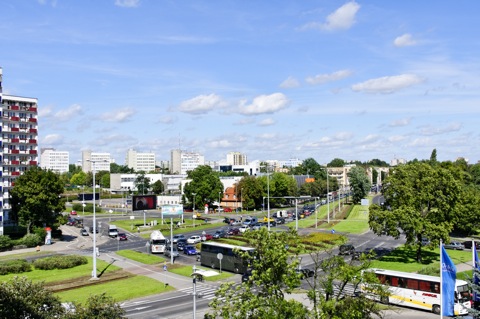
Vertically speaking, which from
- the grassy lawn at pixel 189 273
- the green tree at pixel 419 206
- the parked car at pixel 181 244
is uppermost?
the green tree at pixel 419 206

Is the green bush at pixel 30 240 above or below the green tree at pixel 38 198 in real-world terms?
below

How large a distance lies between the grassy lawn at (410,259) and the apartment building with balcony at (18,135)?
252 ft

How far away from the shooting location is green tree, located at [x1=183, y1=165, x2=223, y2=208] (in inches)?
5502

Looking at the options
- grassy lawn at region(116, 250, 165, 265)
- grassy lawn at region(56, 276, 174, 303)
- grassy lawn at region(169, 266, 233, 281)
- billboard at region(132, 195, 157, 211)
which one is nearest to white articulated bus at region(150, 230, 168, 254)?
grassy lawn at region(116, 250, 165, 265)

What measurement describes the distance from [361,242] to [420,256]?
20.3 meters

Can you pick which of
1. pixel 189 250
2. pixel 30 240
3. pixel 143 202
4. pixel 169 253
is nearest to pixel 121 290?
pixel 169 253

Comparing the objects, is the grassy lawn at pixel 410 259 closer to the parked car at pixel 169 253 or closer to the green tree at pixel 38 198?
the parked car at pixel 169 253

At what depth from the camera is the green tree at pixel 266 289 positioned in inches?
896

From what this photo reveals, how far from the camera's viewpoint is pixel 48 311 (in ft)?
79.0

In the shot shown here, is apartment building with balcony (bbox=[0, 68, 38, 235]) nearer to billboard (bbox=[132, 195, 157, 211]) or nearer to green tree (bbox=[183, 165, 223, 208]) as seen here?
billboard (bbox=[132, 195, 157, 211])

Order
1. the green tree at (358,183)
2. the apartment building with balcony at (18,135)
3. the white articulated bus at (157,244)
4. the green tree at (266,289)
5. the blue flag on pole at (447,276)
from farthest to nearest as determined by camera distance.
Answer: the green tree at (358,183) → the apartment building with balcony at (18,135) → the white articulated bus at (157,244) → the blue flag on pole at (447,276) → the green tree at (266,289)

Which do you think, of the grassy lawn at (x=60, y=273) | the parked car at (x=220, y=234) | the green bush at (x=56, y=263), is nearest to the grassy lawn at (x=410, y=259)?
the parked car at (x=220, y=234)

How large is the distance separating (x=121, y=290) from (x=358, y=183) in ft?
325

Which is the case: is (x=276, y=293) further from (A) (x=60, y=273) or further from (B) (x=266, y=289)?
(A) (x=60, y=273)
